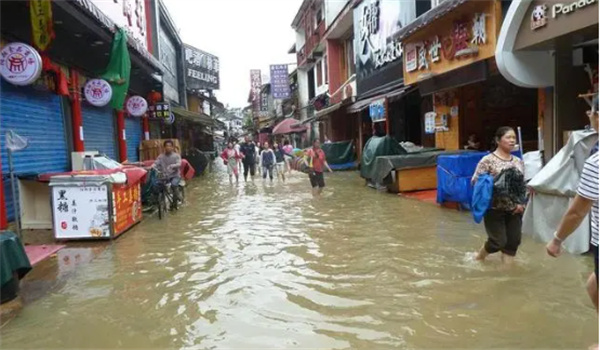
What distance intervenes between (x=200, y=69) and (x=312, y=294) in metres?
30.9

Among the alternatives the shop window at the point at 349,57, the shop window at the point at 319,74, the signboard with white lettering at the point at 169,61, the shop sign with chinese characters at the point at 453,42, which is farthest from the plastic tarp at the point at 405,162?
the shop window at the point at 319,74

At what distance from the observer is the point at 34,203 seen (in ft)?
30.0

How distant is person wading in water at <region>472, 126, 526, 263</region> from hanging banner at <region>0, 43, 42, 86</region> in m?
7.02

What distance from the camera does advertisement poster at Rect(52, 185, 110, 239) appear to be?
26.5 feet

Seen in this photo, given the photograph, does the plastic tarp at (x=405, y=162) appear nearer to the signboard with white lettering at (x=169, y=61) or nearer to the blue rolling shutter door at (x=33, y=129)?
the blue rolling shutter door at (x=33, y=129)

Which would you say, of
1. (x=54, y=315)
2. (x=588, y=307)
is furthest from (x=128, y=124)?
(x=588, y=307)

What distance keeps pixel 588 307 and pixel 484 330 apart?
1168mm

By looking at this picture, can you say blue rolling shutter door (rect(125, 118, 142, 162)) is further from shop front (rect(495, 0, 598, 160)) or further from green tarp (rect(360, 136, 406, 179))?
shop front (rect(495, 0, 598, 160))

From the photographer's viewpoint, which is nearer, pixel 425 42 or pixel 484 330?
pixel 484 330

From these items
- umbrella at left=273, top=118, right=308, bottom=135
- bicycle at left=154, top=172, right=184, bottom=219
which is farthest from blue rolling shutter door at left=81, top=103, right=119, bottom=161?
umbrella at left=273, top=118, right=308, bottom=135

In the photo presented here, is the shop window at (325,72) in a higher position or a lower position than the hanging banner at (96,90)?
higher

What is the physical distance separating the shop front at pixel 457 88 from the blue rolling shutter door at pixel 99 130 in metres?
8.82

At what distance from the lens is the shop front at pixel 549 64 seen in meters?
8.38

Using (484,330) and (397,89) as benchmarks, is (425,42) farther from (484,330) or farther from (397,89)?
(484,330)
